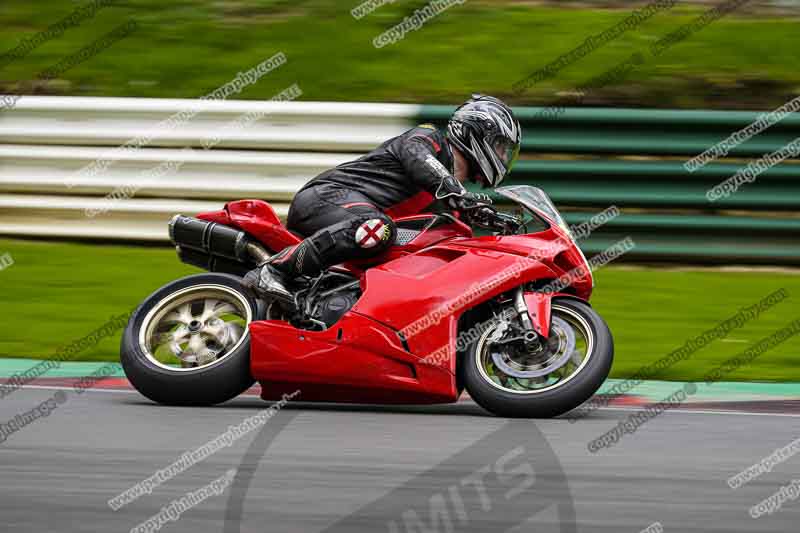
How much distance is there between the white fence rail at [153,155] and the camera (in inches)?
403

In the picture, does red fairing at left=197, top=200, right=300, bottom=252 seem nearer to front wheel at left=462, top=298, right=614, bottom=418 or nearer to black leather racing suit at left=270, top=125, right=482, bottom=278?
black leather racing suit at left=270, top=125, right=482, bottom=278

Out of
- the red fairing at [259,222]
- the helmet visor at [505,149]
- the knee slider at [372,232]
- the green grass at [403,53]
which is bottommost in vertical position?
the green grass at [403,53]

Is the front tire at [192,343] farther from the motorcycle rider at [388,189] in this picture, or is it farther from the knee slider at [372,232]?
the knee slider at [372,232]

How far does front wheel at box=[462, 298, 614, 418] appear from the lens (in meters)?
6.11

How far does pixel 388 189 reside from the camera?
6.79 meters

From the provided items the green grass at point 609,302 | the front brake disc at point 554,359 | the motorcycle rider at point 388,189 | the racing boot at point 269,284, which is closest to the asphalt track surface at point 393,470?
the front brake disc at point 554,359

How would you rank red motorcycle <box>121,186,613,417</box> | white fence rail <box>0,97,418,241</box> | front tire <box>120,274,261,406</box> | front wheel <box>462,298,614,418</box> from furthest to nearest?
white fence rail <box>0,97,418,241</box> < front tire <box>120,274,261,406</box> < red motorcycle <box>121,186,613,417</box> < front wheel <box>462,298,614,418</box>

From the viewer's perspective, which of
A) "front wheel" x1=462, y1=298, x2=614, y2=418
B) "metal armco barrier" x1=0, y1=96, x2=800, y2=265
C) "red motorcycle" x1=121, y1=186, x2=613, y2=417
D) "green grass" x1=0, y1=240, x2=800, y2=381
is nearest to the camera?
"front wheel" x1=462, y1=298, x2=614, y2=418

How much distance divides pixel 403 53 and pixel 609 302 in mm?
3758

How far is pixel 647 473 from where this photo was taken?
5215 millimetres

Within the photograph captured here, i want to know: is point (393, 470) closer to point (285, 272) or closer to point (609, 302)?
point (285, 272)

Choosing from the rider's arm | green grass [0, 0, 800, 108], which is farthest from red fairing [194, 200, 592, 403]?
green grass [0, 0, 800, 108]

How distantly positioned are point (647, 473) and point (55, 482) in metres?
2.23

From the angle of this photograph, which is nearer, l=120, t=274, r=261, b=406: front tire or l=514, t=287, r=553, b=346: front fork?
l=514, t=287, r=553, b=346: front fork
